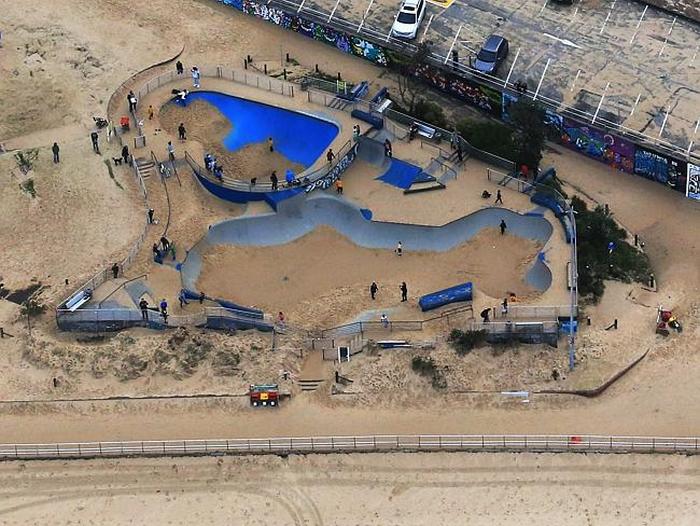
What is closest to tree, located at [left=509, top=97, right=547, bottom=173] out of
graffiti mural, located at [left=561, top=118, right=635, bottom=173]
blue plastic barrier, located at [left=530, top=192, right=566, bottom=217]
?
blue plastic barrier, located at [left=530, top=192, right=566, bottom=217]

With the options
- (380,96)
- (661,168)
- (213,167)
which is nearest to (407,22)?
(380,96)

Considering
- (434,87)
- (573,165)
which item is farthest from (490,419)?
(434,87)

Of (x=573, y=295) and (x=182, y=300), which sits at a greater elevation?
(x=573, y=295)

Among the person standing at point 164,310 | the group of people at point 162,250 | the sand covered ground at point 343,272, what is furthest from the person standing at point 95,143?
the person standing at point 164,310

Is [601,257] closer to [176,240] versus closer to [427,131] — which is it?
[427,131]

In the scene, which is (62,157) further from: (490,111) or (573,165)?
(573,165)

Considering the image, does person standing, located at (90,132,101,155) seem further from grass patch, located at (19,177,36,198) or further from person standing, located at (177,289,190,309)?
person standing, located at (177,289,190,309)
